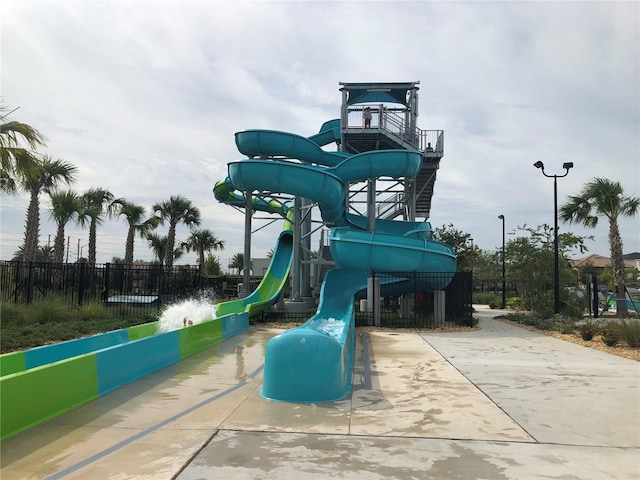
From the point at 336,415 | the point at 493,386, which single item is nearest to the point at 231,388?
the point at 336,415

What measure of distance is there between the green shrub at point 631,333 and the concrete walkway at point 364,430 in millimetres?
3535

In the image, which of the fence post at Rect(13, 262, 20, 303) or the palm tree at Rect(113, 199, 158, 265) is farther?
the palm tree at Rect(113, 199, 158, 265)

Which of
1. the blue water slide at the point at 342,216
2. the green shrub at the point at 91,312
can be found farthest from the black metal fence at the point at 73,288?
the blue water slide at the point at 342,216

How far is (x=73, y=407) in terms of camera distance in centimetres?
599

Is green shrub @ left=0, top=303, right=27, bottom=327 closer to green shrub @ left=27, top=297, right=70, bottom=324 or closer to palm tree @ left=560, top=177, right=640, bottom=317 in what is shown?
green shrub @ left=27, top=297, right=70, bottom=324

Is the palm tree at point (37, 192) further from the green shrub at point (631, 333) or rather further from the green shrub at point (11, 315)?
the green shrub at point (631, 333)

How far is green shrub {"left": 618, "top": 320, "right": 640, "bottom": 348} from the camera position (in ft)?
38.5

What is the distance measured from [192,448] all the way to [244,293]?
18.1 m

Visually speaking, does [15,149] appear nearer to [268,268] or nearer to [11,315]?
[11,315]

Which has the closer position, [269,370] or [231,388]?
[269,370]

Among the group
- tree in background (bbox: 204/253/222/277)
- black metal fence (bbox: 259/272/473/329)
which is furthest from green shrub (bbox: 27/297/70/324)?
tree in background (bbox: 204/253/222/277)

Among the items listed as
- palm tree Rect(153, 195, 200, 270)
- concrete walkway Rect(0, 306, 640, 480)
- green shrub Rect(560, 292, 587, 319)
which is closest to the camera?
concrete walkway Rect(0, 306, 640, 480)

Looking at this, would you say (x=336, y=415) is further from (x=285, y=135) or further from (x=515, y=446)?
(x=285, y=135)

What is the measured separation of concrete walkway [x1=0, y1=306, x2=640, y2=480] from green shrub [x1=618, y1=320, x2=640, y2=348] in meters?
3.53
